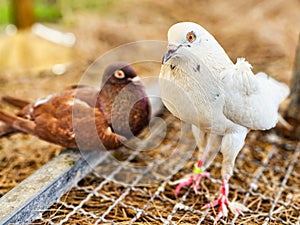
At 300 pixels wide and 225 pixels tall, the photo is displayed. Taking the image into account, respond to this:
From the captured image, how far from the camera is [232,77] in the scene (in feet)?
5.35

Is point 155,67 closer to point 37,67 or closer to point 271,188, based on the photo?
point 37,67

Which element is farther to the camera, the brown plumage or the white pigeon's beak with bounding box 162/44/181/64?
the brown plumage

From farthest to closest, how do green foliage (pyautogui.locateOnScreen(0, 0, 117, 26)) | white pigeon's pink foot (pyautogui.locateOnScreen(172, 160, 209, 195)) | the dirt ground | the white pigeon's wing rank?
1. green foliage (pyautogui.locateOnScreen(0, 0, 117, 26))
2. the dirt ground
3. white pigeon's pink foot (pyautogui.locateOnScreen(172, 160, 209, 195))
4. the white pigeon's wing

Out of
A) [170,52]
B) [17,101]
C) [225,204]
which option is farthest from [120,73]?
[225,204]

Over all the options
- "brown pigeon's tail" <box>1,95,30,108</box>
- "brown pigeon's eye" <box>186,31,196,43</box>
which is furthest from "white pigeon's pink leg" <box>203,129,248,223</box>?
"brown pigeon's tail" <box>1,95,30,108</box>

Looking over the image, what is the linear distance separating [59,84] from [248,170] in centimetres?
157

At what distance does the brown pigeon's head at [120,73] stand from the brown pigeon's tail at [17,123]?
425mm

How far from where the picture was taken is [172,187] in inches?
82.4

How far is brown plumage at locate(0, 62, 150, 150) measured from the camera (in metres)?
1.98

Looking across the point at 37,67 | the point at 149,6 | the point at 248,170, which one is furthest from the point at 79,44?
the point at 248,170

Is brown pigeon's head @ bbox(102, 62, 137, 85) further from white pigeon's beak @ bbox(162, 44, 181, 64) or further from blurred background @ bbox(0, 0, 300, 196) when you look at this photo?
blurred background @ bbox(0, 0, 300, 196)

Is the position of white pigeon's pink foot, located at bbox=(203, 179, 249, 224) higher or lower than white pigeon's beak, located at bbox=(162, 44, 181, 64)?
lower

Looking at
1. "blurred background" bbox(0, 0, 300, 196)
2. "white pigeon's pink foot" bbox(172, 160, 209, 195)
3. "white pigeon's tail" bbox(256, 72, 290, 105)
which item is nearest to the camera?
"white pigeon's tail" bbox(256, 72, 290, 105)

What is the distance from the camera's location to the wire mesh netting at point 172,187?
1850 millimetres
